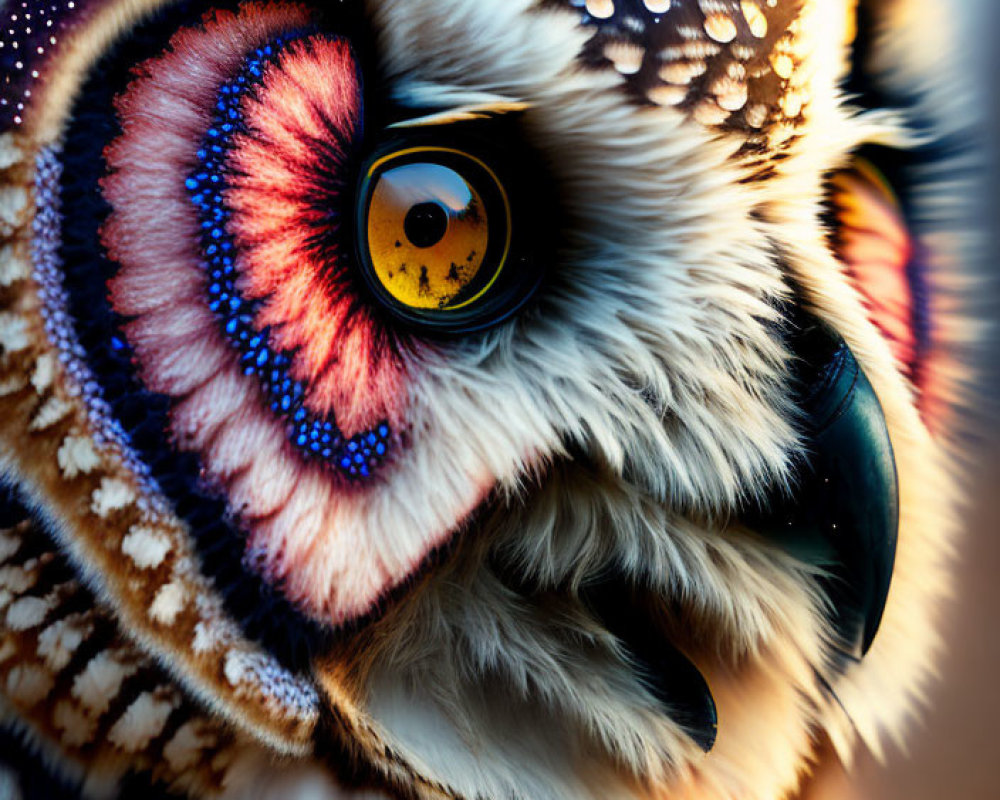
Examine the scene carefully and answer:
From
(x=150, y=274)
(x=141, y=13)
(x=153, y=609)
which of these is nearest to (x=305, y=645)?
(x=153, y=609)

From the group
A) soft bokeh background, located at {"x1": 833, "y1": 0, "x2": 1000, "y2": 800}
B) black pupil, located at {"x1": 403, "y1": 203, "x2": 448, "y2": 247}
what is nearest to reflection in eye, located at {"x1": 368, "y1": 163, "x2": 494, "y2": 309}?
black pupil, located at {"x1": 403, "y1": 203, "x2": 448, "y2": 247}

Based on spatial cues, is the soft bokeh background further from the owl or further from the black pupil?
the black pupil

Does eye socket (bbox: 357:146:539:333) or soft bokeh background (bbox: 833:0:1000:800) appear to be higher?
eye socket (bbox: 357:146:539:333)

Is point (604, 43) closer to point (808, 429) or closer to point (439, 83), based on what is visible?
point (439, 83)

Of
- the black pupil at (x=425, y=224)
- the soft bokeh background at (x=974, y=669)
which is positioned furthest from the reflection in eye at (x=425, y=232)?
the soft bokeh background at (x=974, y=669)

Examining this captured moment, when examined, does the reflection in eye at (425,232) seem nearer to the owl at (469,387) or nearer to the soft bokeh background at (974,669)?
the owl at (469,387)

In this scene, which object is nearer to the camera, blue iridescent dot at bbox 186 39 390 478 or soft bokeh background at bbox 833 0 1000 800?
blue iridescent dot at bbox 186 39 390 478

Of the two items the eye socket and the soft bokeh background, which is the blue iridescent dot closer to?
the eye socket

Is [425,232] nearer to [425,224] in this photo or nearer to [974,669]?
[425,224]

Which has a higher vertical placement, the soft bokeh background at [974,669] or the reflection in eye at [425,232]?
the reflection in eye at [425,232]
